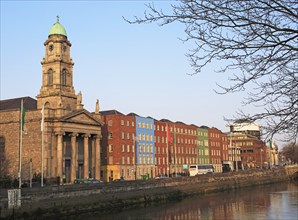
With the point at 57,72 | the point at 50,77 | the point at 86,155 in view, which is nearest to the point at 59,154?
the point at 86,155

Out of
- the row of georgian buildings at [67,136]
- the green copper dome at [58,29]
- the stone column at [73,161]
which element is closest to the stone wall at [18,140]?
the row of georgian buildings at [67,136]

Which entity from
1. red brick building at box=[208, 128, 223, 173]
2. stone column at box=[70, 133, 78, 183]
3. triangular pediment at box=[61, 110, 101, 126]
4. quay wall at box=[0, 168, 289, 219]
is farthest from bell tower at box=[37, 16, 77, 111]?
red brick building at box=[208, 128, 223, 173]

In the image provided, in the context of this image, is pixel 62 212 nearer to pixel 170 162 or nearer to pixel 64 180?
pixel 64 180

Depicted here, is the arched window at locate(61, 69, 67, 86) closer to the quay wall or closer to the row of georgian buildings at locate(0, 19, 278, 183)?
the row of georgian buildings at locate(0, 19, 278, 183)

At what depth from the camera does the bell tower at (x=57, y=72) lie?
83062 millimetres

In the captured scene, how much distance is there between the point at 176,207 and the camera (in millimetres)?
54312

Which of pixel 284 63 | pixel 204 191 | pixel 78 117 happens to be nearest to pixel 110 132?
pixel 78 117

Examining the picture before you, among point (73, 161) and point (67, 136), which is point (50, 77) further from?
point (73, 161)

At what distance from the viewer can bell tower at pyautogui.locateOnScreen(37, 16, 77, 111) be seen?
83062 mm

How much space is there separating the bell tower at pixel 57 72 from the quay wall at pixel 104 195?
27.8 meters

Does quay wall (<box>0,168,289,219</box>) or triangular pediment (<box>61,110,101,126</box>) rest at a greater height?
triangular pediment (<box>61,110,101,126</box>)

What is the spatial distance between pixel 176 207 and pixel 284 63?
46125mm

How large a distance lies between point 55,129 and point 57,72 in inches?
493

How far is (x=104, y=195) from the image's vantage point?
52.8 metres
